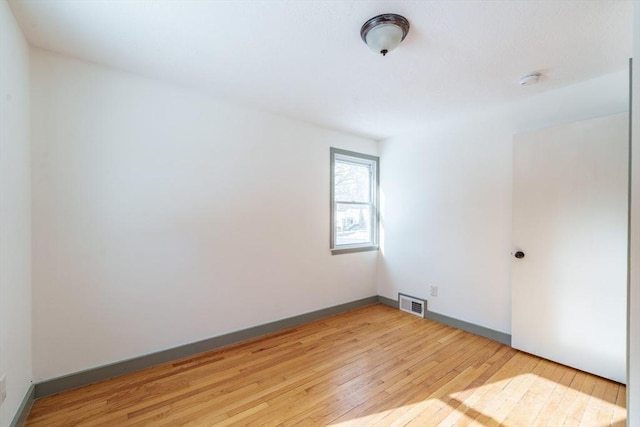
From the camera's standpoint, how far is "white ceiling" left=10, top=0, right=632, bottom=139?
1.61 meters

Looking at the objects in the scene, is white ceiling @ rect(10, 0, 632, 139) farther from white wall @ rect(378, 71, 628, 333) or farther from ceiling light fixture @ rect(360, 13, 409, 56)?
white wall @ rect(378, 71, 628, 333)

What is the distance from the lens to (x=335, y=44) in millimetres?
1927

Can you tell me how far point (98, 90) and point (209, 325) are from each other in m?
2.28

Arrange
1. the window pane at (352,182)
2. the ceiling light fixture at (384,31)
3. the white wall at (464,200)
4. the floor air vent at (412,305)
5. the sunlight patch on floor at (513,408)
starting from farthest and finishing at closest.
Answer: the window pane at (352,182) < the floor air vent at (412,305) < the white wall at (464,200) < the sunlight patch on floor at (513,408) < the ceiling light fixture at (384,31)

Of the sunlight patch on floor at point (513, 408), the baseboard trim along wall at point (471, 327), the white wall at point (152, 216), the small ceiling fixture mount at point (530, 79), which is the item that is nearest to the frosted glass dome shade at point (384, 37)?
the small ceiling fixture mount at point (530, 79)

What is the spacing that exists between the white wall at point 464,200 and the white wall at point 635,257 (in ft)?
4.69

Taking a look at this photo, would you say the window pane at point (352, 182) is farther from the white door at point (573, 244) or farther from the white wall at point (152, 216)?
the white door at point (573, 244)

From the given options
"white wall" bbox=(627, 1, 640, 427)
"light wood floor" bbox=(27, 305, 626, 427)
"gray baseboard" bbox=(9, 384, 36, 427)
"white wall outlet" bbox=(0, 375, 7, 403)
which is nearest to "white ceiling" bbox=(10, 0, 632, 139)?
"white wall" bbox=(627, 1, 640, 427)

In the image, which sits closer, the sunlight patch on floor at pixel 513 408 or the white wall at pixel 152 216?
the sunlight patch on floor at pixel 513 408

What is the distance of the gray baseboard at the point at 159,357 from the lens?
6.76 feet

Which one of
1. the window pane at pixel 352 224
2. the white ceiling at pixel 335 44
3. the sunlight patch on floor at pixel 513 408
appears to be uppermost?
the white ceiling at pixel 335 44

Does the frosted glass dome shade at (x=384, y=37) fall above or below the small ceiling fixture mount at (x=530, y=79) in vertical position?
below

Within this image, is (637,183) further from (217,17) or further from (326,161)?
(326,161)

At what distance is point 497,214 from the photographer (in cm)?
300
